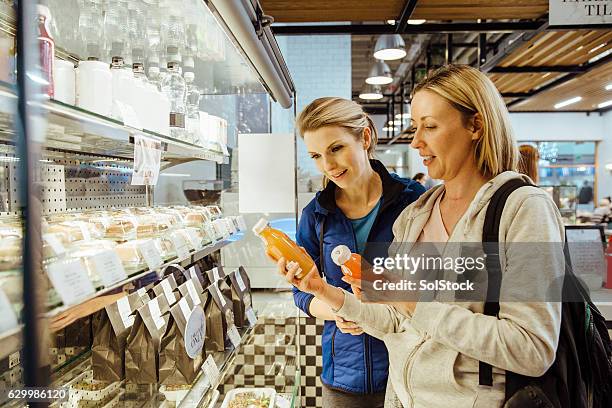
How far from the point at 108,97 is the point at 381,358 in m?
1.24

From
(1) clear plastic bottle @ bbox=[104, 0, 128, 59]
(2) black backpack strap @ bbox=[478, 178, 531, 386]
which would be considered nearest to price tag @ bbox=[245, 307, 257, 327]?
(1) clear plastic bottle @ bbox=[104, 0, 128, 59]

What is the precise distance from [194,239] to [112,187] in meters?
0.53

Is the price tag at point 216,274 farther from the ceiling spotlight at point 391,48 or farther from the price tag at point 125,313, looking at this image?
the ceiling spotlight at point 391,48

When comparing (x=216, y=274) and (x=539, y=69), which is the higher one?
(x=539, y=69)

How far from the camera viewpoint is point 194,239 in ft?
5.46

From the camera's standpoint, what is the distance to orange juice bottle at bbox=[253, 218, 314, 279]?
143 centimetres

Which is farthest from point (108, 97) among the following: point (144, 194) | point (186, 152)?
point (144, 194)

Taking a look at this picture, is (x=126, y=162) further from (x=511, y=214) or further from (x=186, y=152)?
(x=511, y=214)

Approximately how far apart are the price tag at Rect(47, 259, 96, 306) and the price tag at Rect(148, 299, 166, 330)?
26.5 inches

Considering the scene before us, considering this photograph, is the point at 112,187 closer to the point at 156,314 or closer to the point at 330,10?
the point at 156,314

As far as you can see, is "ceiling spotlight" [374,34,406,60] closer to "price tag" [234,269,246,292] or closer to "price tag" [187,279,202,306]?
"price tag" [234,269,246,292]

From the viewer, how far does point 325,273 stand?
187 centimetres

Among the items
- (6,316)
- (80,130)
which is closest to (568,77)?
(80,130)

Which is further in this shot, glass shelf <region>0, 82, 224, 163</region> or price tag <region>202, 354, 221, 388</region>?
price tag <region>202, 354, 221, 388</region>
